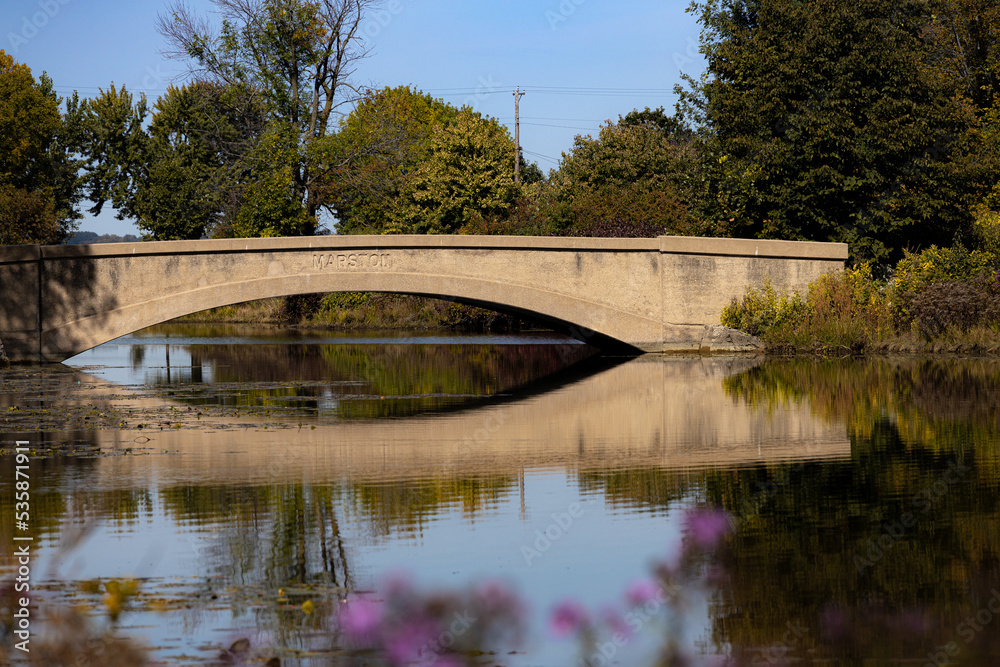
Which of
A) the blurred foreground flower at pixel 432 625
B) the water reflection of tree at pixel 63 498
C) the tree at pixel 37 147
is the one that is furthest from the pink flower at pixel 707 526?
the tree at pixel 37 147

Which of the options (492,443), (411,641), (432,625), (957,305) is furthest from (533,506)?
(957,305)

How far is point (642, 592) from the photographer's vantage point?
576cm

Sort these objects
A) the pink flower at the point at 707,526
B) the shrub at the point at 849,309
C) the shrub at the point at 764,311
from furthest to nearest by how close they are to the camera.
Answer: the shrub at the point at 764,311, the shrub at the point at 849,309, the pink flower at the point at 707,526

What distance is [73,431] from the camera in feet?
40.1

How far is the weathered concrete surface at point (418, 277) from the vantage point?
23.7 m

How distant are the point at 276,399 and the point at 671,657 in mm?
11938

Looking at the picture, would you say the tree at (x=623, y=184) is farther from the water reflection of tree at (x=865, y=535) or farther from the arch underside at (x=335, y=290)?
the water reflection of tree at (x=865, y=535)

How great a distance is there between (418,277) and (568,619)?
19.2m

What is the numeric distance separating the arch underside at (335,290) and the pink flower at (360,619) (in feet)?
60.6

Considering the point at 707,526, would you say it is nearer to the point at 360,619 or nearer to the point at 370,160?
the point at 360,619

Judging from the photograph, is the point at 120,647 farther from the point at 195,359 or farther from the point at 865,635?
the point at 195,359

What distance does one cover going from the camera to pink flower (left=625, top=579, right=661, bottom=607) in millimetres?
5617

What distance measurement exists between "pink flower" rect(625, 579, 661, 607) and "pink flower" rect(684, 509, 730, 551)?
2.65ft

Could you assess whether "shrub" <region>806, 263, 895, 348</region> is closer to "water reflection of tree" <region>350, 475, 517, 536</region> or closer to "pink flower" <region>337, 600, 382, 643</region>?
"water reflection of tree" <region>350, 475, 517, 536</region>
